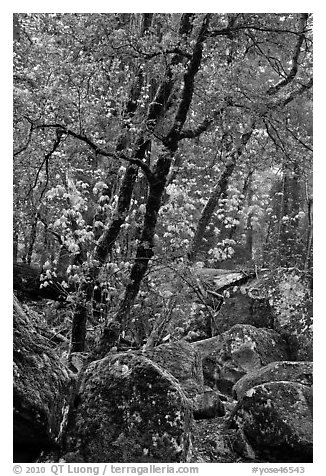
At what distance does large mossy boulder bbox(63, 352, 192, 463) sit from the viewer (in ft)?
11.5

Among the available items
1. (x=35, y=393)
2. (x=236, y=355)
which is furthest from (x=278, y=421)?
(x=236, y=355)

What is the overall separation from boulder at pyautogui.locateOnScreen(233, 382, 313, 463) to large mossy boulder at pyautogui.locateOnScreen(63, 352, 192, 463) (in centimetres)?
69

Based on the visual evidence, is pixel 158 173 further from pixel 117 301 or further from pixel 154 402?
pixel 154 402

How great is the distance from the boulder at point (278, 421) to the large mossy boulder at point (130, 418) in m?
0.69

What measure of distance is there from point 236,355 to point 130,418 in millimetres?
3236

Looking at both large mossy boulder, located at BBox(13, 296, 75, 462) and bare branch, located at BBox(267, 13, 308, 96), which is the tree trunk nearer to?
bare branch, located at BBox(267, 13, 308, 96)

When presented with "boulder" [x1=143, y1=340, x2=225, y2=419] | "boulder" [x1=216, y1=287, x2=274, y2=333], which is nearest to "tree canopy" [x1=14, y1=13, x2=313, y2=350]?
"boulder" [x1=143, y1=340, x2=225, y2=419]

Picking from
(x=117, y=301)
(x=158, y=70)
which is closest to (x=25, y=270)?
(x=117, y=301)

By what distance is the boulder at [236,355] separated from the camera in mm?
6383

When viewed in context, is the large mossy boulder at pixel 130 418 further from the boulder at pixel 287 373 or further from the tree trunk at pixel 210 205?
the tree trunk at pixel 210 205

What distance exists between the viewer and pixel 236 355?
6.50 metres

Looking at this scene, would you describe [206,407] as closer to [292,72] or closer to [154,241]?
[154,241]

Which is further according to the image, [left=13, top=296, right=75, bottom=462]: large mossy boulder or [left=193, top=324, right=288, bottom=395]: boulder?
[left=193, top=324, right=288, bottom=395]: boulder

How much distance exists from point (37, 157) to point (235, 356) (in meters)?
3.87
